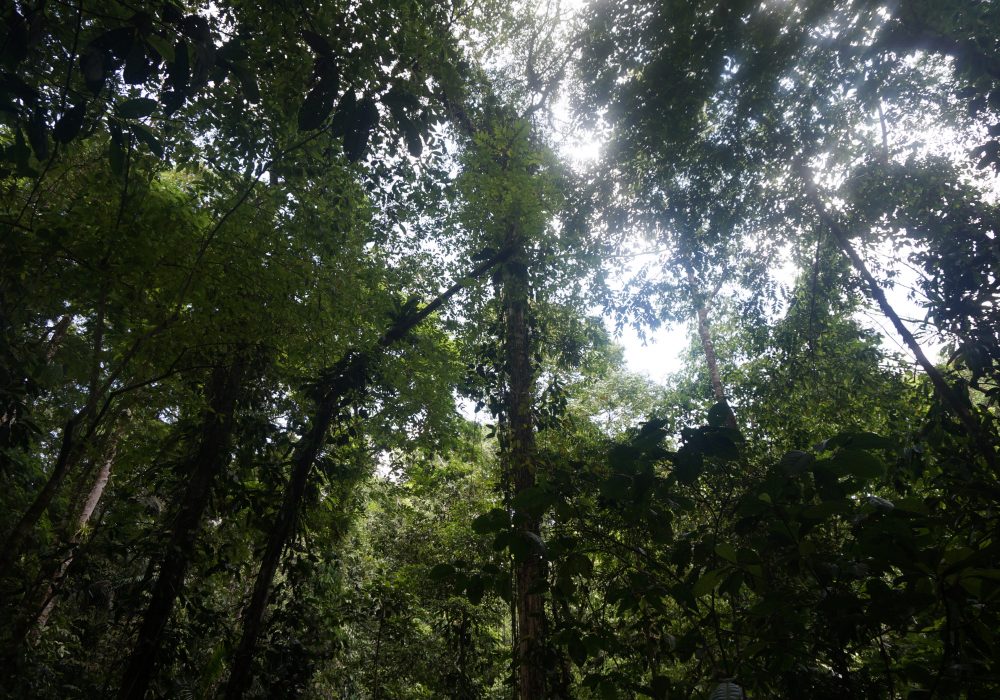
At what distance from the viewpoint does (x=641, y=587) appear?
1.49 m

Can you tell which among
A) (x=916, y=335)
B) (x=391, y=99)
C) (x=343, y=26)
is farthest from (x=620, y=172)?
(x=391, y=99)

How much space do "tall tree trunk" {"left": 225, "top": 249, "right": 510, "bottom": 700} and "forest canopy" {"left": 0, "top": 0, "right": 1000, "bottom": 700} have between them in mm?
38

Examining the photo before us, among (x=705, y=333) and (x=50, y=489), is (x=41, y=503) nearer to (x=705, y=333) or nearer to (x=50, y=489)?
(x=50, y=489)

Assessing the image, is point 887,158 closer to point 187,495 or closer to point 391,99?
point 391,99

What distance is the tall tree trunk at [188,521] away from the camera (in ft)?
14.6

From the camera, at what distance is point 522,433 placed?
5.10 m

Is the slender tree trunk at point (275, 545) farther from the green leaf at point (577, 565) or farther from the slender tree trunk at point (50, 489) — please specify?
the green leaf at point (577, 565)

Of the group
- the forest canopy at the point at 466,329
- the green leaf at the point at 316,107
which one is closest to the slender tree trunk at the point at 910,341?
the forest canopy at the point at 466,329

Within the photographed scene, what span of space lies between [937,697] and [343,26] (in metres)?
4.07

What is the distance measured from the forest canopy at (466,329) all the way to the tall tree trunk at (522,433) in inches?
2.0

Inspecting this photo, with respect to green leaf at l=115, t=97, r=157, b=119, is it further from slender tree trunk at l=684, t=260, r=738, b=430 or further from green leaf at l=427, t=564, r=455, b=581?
slender tree trunk at l=684, t=260, r=738, b=430

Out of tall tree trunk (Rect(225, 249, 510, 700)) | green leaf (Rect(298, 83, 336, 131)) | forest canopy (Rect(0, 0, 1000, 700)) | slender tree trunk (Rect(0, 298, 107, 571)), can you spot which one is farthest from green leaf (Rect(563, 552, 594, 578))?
tall tree trunk (Rect(225, 249, 510, 700))

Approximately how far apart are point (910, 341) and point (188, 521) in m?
7.32

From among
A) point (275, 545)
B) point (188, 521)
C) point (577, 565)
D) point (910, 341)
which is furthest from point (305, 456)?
point (910, 341)
